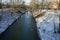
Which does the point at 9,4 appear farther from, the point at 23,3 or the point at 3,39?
the point at 3,39

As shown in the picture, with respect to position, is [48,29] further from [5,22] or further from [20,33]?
[5,22]

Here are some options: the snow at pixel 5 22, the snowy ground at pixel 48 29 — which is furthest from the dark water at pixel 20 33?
the snowy ground at pixel 48 29

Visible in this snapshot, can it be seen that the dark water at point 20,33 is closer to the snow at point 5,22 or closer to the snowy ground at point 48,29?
the snow at point 5,22

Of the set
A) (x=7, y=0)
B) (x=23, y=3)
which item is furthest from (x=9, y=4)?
(x=23, y=3)

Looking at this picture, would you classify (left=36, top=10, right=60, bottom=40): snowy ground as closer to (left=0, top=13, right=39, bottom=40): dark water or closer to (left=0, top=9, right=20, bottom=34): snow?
(left=0, top=13, right=39, bottom=40): dark water

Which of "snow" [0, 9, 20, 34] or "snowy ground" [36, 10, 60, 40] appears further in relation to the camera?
"snow" [0, 9, 20, 34]

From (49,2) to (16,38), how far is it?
22779 mm

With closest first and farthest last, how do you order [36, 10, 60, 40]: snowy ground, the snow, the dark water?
[36, 10, 60, 40]: snowy ground, the dark water, the snow

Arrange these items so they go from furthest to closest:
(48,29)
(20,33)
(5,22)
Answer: (5,22)
(20,33)
(48,29)

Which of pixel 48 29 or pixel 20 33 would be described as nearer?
pixel 48 29

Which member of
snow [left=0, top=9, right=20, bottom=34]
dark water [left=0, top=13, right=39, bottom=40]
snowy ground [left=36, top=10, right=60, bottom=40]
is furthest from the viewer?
snow [left=0, top=9, right=20, bottom=34]

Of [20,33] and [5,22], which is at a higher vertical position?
[20,33]

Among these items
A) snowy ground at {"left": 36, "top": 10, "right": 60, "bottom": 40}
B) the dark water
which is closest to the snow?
the dark water

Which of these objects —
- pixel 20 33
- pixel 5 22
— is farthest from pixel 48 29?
pixel 5 22
